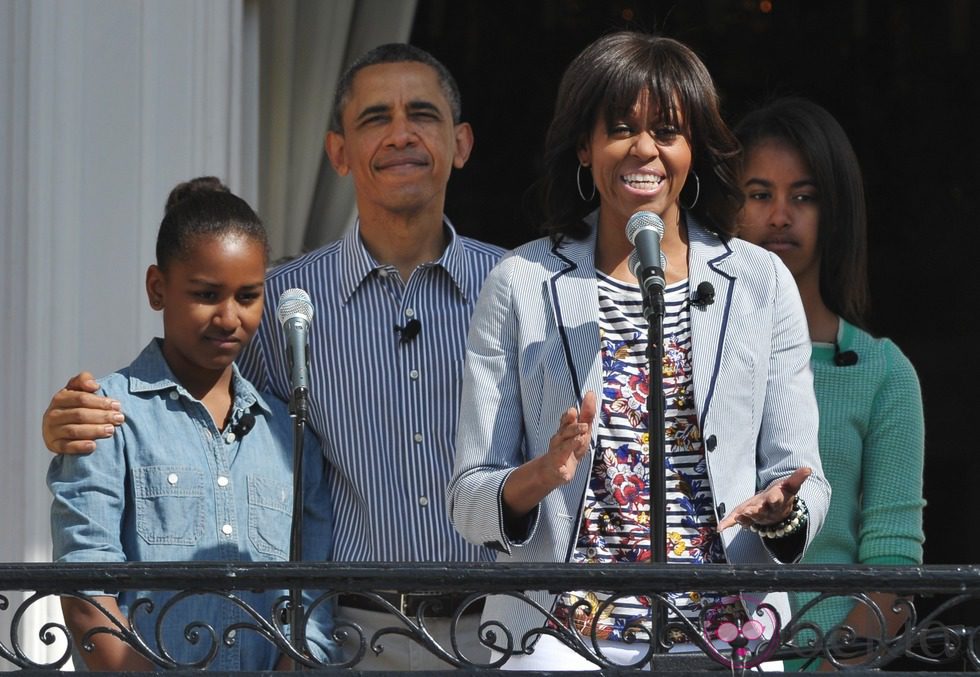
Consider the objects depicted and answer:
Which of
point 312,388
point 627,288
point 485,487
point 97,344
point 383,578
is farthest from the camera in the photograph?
point 97,344

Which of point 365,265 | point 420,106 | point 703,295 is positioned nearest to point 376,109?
point 420,106

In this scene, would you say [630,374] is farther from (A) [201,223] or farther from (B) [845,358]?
(A) [201,223]

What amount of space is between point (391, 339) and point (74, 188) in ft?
4.27

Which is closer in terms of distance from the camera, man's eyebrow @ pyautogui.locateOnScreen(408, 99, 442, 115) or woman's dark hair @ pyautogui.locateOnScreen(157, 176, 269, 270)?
woman's dark hair @ pyautogui.locateOnScreen(157, 176, 269, 270)

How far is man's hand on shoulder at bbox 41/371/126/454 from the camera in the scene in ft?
10.3

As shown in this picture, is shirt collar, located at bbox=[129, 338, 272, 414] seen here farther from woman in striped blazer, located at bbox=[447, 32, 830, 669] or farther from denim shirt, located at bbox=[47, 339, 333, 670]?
woman in striped blazer, located at bbox=[447, 32, 830, 669]

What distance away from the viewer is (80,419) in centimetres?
317

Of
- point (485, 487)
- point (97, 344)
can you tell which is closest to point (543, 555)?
point (485, 487)

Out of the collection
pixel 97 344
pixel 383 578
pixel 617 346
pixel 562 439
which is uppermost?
pixel 97 344

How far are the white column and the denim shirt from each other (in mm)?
1134

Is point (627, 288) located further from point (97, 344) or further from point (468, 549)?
point (97, 344)

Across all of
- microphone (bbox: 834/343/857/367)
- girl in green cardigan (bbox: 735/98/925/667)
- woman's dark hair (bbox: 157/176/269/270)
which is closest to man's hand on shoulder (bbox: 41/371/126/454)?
woman's dark hair (bbox: 157/176/269/270)

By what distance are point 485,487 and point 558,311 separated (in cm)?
35

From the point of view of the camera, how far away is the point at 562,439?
2633mm
